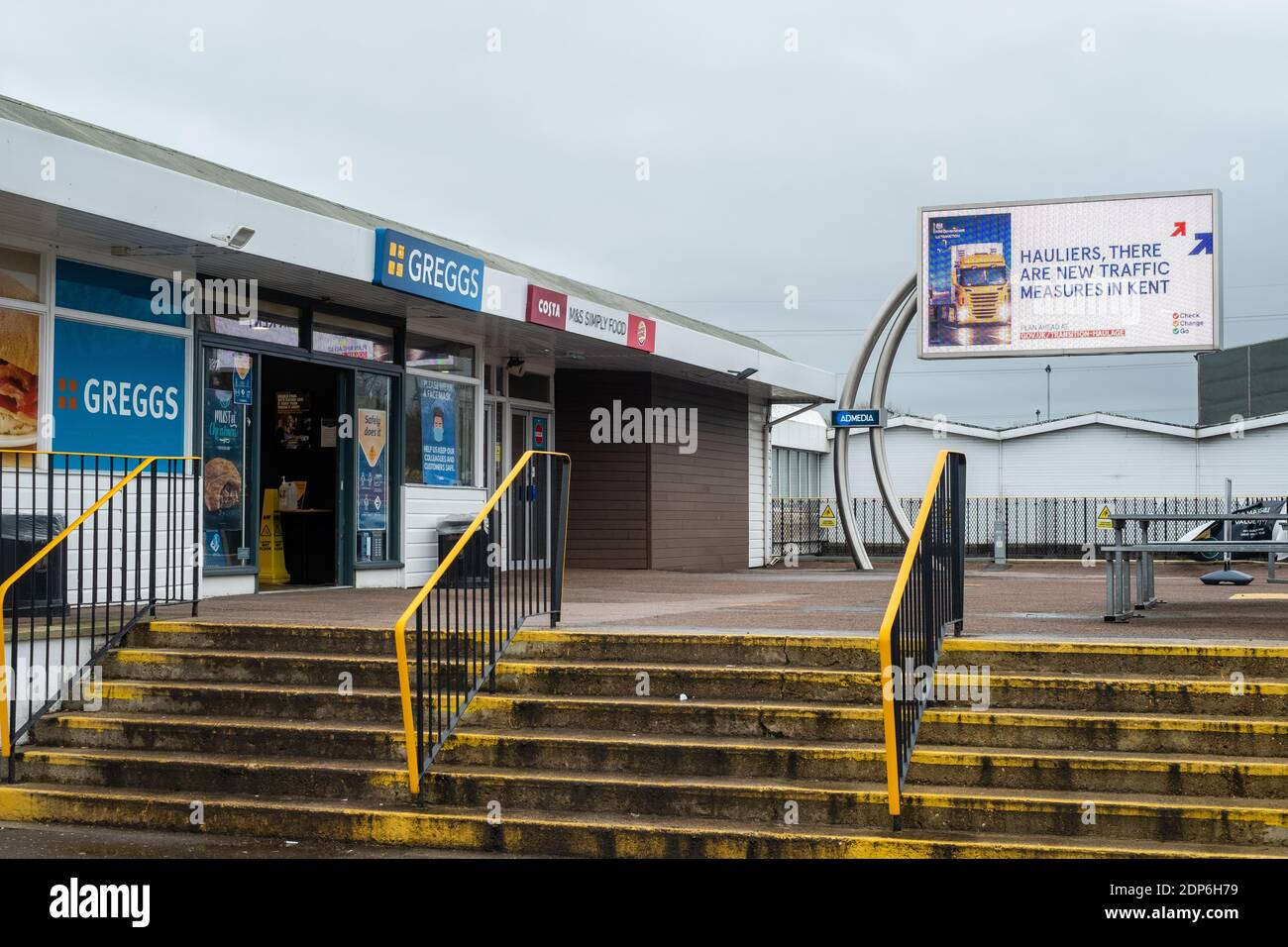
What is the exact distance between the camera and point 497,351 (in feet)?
56.0

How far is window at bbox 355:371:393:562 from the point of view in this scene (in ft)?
43.4

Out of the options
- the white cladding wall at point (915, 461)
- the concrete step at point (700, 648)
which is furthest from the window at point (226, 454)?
the white cladding wall at point (915, 461)

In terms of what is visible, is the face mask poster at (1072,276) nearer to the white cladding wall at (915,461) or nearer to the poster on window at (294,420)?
the poster on window at (294,420)

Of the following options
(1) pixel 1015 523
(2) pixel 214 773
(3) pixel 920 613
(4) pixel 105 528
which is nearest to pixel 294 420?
(4) pixel 105 528

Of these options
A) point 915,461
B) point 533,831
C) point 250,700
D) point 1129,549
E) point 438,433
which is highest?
point 915,461

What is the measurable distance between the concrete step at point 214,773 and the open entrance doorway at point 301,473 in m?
5.60

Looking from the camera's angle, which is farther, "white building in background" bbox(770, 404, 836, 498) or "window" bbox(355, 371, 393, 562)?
"white building in background" bbox(770, 404, 836, 498)

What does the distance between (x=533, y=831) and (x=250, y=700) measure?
2283 millimetres

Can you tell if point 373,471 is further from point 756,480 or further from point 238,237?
point 756,480

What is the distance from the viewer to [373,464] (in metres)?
13.4

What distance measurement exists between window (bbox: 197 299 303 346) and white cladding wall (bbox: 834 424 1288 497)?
25.5 m

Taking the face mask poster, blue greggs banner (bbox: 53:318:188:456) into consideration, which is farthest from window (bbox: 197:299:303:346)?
the face mask poster

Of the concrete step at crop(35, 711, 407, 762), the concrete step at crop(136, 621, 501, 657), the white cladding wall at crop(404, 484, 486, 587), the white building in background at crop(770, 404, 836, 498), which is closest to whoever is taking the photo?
the concrete step at crop(35, 711, 407, 762)

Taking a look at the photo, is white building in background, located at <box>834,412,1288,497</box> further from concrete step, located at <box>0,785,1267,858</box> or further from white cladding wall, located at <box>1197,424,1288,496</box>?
concrete step, located at <box>0,785,1267,858</box>
